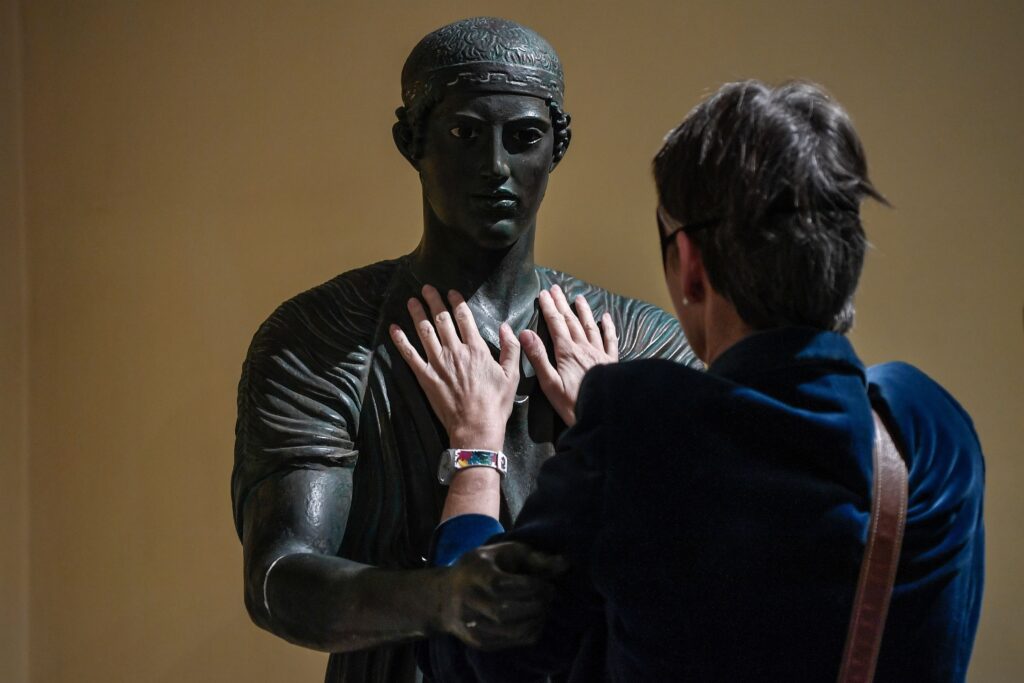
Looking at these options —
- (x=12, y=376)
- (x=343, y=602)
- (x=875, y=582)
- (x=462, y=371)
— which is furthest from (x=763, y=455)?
(x=12, y=376)

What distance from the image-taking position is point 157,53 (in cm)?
354

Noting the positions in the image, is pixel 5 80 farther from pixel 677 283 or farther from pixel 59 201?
pixel 677 283

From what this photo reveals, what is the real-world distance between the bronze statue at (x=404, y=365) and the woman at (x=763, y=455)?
0.59 m

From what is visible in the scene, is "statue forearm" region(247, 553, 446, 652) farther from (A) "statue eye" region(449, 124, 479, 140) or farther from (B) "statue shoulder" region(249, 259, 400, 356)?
(A) "statue eye" region(449, 124, 479, 140)

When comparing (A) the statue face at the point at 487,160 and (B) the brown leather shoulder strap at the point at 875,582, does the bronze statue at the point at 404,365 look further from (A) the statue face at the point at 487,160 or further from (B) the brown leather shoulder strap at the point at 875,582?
(B) the brown leather shoulder strap at the point at 875,582

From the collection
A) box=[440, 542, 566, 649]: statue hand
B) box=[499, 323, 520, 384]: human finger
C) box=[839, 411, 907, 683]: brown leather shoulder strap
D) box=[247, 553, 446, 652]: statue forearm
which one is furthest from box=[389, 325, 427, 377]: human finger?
box=[839, 411, 907, 683]: brown leather shoulder strap

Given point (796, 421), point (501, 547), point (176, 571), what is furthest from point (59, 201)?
point (796, 421)

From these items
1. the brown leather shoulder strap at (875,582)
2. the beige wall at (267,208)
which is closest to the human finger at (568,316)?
the brown leather shoulder strap at (875,582)

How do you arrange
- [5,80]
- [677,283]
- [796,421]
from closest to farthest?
[796,421] → [677,283] → [5,80]

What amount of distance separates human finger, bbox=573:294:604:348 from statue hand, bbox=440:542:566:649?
630 mm

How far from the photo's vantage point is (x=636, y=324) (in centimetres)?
233

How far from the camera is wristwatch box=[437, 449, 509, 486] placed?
79.4 inches

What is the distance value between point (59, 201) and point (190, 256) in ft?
1.12

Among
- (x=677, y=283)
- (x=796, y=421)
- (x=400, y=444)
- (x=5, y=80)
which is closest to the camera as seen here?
(x=796, y=421)
